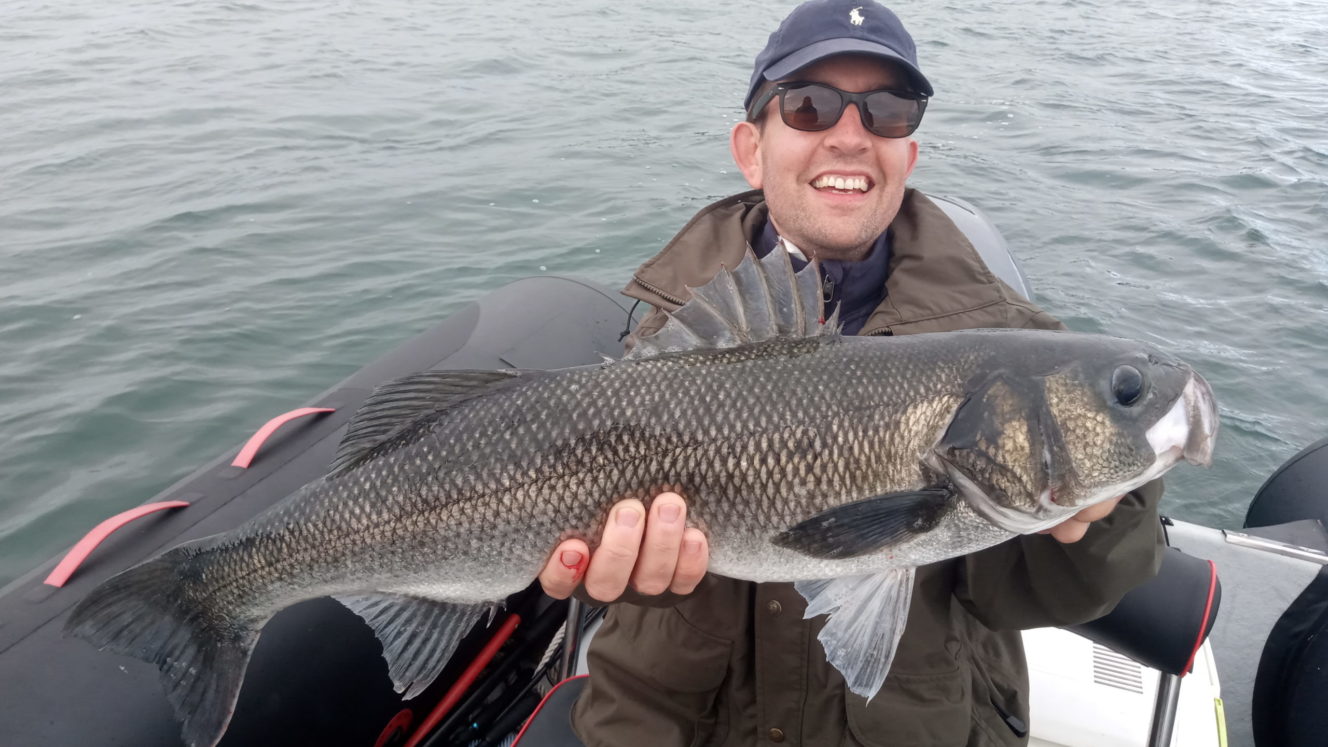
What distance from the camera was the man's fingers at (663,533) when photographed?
96.8 inches

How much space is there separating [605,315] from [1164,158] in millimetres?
12145

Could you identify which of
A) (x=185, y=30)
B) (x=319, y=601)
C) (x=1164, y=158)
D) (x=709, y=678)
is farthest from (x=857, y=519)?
(x=185, y=30)

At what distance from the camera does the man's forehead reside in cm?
344

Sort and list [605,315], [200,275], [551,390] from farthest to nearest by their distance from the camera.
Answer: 1. [200,275]
2. [605,315]
3. [551,390]

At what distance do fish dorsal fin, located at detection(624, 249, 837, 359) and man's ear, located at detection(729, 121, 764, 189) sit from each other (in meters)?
1.19

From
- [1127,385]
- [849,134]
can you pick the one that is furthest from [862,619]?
[849,134]

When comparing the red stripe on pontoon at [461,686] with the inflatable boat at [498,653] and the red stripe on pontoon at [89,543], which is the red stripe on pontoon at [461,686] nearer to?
the inflatable boat at [498,653]

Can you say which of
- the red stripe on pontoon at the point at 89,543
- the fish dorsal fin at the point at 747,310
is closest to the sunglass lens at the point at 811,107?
the fish dorsal fin at the point at 747,310

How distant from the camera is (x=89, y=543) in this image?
335 centimetres

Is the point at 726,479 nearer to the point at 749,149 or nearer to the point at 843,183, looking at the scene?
the point at 843,183

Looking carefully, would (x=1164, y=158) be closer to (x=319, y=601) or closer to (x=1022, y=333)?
(x=1022, y=333)

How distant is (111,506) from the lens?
5.95 meters

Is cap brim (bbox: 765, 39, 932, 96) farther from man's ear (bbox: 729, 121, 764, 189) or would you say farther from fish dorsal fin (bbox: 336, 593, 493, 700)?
fish dorsal fin (bbox: 336, 593, 493, 700)

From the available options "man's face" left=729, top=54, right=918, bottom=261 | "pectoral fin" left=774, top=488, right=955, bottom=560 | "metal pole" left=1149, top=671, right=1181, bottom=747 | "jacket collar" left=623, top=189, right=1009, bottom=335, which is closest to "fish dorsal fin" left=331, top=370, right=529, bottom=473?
"jacket collar" left=623, top=189, right=1009, bottom=335
